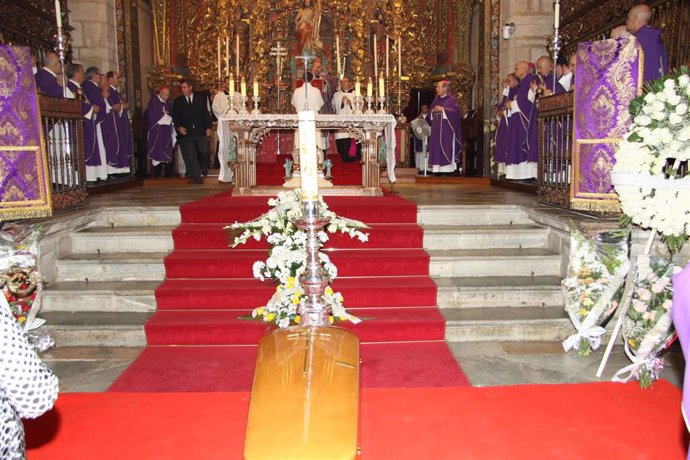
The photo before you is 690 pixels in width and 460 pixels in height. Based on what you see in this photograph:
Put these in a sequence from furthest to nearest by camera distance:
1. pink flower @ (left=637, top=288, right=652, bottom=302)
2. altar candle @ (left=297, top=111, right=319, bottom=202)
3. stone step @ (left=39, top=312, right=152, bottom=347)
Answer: stone step @ (left=39, top=312, right=152, bottom=347), pink flower @ (left=637, top=288, right=652, bottom=302), altar candle @ (left=297, top=111, right=319, bottom=202)

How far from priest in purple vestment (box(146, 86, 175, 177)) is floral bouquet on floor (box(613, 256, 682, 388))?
1051 cm

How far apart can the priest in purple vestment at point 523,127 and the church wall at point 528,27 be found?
3.94ft

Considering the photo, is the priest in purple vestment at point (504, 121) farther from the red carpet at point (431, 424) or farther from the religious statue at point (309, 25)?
the red carpet at point (431, 424)

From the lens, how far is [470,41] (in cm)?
1398

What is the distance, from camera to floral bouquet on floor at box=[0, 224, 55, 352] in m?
4.09

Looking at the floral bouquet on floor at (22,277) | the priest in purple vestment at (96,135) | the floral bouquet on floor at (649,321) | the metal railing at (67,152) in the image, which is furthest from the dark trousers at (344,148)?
the floral bouquet on floor at (649,321)

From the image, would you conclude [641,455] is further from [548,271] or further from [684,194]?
[548,271]

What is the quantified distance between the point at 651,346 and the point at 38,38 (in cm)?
1000

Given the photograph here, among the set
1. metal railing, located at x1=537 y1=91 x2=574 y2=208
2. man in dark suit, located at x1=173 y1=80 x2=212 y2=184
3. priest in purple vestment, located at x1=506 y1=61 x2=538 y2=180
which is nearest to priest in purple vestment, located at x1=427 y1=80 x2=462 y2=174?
priest in purple vestment, located at x1=506 y1=61 x2=538 y2=180

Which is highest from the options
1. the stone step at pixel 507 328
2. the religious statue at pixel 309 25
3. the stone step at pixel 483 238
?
the religious statue at pixel 309 25

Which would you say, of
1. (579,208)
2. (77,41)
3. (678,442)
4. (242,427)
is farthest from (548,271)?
(77,41)

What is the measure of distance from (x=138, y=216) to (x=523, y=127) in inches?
266

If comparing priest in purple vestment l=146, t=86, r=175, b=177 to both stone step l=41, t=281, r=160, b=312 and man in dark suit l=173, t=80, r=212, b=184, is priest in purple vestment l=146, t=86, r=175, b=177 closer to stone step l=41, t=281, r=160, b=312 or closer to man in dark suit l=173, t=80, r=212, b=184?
man in dark suit l=173, t=80, r=212, b=184

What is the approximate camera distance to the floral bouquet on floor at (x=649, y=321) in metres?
3.62
